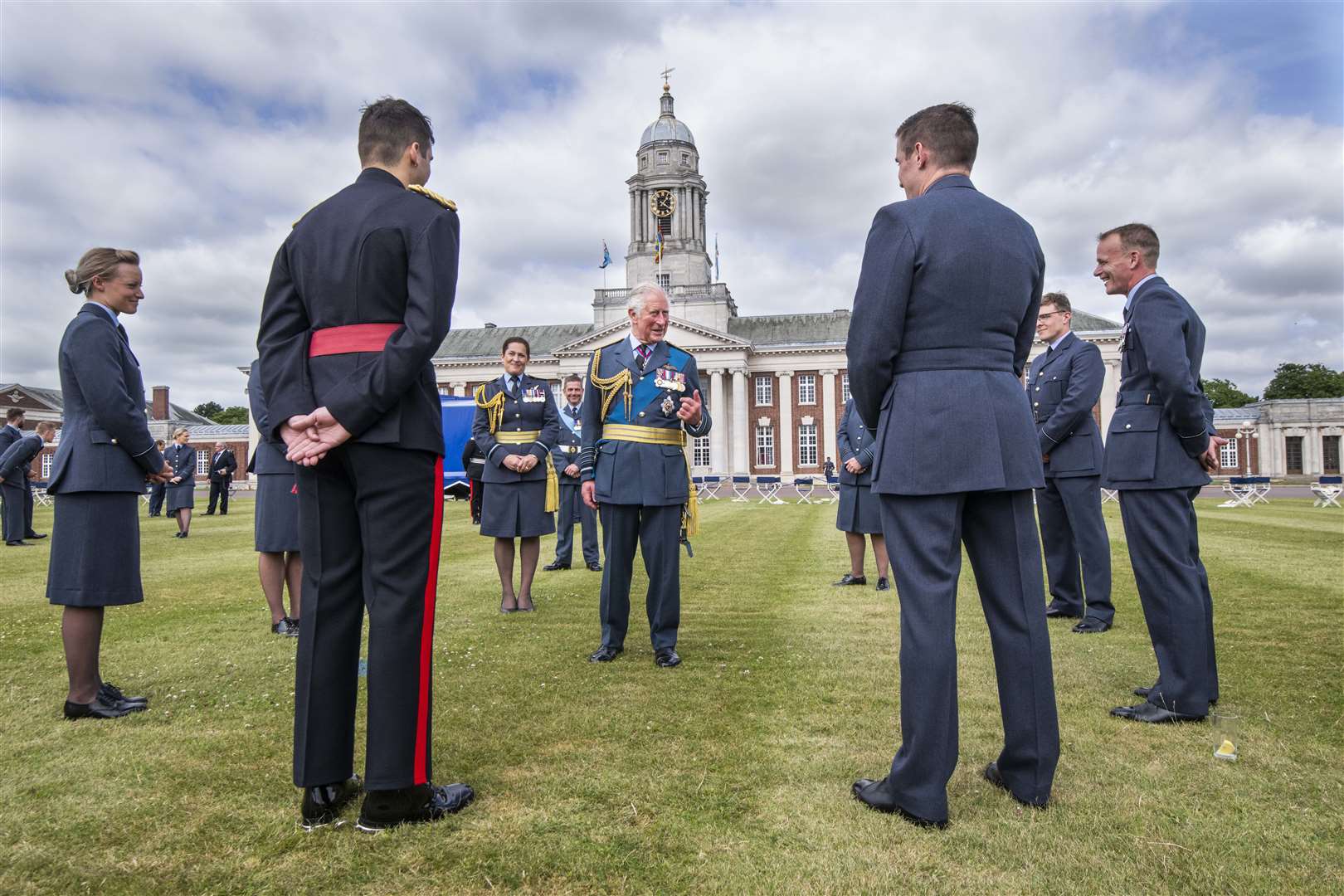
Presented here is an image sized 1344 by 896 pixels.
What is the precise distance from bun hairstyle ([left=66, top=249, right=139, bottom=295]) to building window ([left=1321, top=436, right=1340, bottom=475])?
89390 mm

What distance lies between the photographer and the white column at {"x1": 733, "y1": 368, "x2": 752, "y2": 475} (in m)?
74.4

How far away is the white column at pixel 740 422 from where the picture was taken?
244 feet

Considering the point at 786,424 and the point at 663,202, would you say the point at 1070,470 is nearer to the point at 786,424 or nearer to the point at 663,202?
the point at 786,424

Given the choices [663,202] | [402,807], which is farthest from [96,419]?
[663,202]

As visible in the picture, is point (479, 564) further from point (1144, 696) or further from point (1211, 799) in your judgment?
point (1211, 799)

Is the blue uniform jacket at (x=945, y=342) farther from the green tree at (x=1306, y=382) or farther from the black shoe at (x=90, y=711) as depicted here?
the green tree at (x=1306, y=382)

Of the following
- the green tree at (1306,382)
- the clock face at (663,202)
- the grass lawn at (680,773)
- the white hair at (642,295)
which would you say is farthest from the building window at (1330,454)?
the white hair at (642,295)

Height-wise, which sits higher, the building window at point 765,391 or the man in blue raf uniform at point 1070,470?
the building window at point 765,391

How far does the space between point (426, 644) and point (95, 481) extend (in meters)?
2.73

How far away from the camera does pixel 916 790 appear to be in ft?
10.7

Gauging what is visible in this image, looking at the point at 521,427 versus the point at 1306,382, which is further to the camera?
the point at 1306,382

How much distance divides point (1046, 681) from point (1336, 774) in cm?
151

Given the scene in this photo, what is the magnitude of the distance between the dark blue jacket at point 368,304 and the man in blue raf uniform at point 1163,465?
3954 millimetres

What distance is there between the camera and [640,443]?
6.11m
